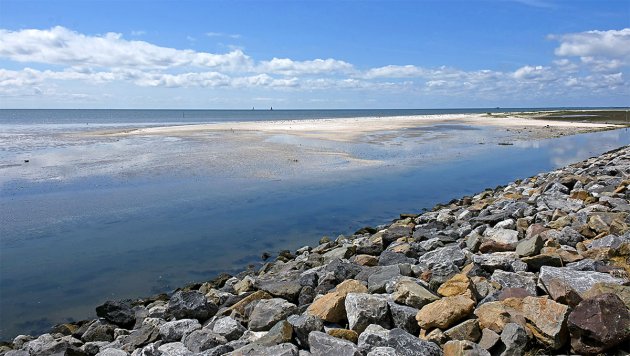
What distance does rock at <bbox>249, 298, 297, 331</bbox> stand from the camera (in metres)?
6.12

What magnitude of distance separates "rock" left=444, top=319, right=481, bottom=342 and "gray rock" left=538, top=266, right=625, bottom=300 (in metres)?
1.02

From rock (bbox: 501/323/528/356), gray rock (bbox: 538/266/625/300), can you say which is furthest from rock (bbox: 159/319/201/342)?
gray rock (bbox: 538/266/625/300)

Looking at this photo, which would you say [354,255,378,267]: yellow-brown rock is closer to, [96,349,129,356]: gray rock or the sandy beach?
[96,349,129,356]: gray rock

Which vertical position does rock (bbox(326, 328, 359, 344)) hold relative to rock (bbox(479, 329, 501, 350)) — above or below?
below

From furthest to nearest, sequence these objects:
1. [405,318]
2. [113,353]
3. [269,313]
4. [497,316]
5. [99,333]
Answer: [99,333] < [269,313] < [113,353] < [405,318] < [497,316]

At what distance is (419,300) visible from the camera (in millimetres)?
5637

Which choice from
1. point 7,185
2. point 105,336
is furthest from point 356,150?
point 105,336

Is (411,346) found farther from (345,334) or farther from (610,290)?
(610,290)

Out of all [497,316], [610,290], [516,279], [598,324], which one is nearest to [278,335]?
[497,316]

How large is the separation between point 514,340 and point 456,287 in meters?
1.19

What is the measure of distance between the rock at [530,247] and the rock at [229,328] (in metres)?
4.06

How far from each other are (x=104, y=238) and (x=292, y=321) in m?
8.34

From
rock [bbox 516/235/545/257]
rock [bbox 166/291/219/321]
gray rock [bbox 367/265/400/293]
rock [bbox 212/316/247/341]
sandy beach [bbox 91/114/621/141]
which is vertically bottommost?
rock [bbox 166/291/219/321]

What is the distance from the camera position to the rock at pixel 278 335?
211 inches
